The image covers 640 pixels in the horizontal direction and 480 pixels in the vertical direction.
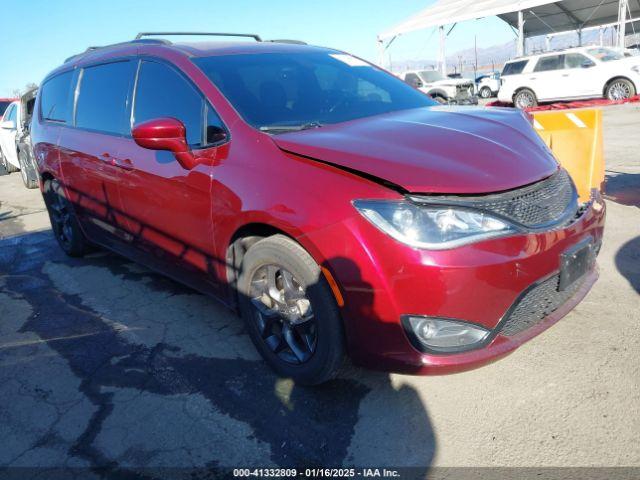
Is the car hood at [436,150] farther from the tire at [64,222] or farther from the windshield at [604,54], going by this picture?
the windshield at [604,54]

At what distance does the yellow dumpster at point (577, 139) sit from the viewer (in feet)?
12.0

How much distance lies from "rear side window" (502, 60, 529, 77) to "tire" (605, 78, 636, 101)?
2.90 m

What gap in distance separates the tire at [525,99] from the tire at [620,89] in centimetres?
222

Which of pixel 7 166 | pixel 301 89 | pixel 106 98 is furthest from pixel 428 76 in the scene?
pixel 301 89

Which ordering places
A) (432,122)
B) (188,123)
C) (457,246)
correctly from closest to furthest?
1. (457,246)
2. (432,122)
3. (188,123)

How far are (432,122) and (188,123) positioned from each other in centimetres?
141

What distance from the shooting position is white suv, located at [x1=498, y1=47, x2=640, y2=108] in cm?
1486

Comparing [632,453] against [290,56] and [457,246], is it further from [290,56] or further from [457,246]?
[290,56]

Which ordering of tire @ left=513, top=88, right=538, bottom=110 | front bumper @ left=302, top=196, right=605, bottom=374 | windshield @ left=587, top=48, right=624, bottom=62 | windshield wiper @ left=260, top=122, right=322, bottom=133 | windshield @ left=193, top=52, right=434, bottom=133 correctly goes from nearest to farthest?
front bumper @ left=302, top=196, right=605, bottom=374 → windshield wiper @ left=260, top=122, right=322, bottom=133 → windshield @ left=193, top=52, right=434, bottom=133 → windshield @ left=587, top=48, right=624, bottom=62 → tire @ left=513, top=88, right=538, bottom=110

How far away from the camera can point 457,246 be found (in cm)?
203

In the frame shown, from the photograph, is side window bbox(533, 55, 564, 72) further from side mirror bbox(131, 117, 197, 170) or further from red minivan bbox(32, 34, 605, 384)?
side mirror bbox(131, 117, 197, 170)

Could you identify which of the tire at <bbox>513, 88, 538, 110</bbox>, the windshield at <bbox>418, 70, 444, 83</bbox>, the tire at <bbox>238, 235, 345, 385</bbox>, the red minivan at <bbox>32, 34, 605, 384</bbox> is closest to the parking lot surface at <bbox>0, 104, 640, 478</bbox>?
the tire at <bbox>238, 235, 345, 385</bbox>

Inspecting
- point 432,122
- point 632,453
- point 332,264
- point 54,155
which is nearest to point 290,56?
point 432,122

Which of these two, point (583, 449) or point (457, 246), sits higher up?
point (457, 246)
